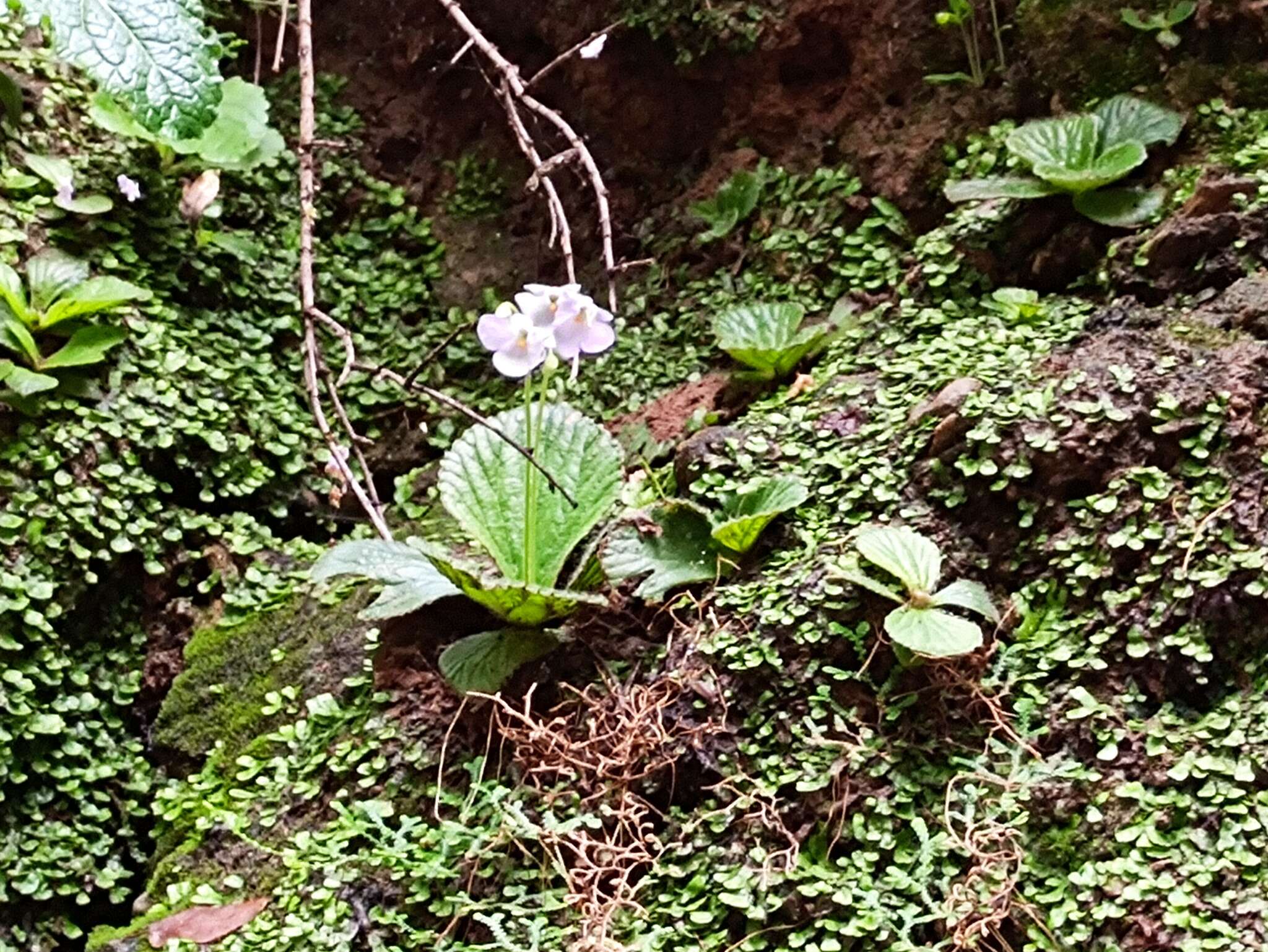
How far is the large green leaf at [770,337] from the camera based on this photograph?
7.77ft

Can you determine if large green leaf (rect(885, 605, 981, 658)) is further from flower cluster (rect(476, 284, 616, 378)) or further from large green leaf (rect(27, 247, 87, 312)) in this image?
large green leaf (rect(27, 247, 87, 312))

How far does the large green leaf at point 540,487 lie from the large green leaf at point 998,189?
0.93 meters

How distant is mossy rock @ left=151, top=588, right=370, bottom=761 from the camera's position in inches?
80.2

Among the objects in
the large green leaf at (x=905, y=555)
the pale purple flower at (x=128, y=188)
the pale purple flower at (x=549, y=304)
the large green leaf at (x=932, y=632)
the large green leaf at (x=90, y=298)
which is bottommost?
the large green leaf at (x=932, y=632)

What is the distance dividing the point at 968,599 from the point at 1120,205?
103cm

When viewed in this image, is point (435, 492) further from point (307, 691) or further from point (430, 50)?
point (430, 50)

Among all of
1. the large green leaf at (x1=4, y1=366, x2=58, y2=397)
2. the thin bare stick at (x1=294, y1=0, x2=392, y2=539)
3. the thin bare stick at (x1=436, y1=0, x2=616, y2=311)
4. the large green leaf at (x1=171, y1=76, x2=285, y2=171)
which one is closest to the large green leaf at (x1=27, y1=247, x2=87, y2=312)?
the large green leaf at (x1=4, y1=366, x2=58, y2=397)

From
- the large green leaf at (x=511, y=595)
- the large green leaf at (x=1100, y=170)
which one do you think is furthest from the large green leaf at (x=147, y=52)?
the large green leaf at (x=1100, y=170)

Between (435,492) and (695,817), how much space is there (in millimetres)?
1081

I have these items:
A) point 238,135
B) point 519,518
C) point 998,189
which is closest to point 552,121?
point 519,518

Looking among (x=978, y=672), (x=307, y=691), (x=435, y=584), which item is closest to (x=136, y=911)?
(x=307, y=691)

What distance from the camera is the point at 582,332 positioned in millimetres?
1769

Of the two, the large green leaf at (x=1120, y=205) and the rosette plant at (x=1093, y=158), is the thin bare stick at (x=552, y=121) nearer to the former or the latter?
the rosette plant at (x=1093, y=158)

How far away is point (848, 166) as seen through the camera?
2721 millimetres
